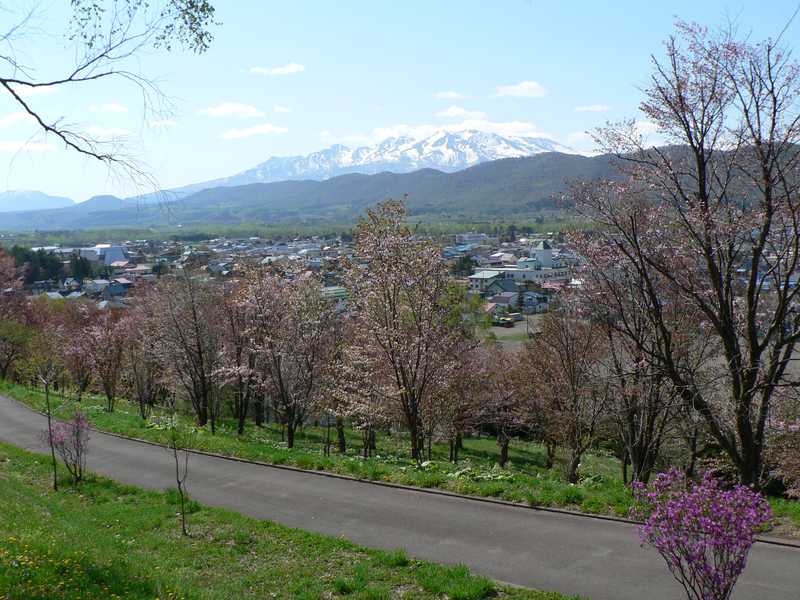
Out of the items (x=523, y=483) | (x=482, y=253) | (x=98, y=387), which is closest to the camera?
(x=523, y=483)

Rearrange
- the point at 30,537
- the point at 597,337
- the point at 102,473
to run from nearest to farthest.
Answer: the point at 30,537 → the point at 102,473 → the point at 597,337

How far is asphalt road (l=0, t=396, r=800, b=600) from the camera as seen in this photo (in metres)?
7.65

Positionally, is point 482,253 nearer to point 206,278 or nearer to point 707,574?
point 206,278

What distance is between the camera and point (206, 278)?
25.7 meters

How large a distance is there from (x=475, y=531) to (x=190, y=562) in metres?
4.21

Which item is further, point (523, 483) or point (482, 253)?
point (482, 253)

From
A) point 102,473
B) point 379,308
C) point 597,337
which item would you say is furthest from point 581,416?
point 102,473

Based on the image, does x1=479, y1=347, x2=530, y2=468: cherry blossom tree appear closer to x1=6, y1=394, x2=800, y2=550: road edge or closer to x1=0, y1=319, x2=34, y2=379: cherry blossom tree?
x1=6, y1=394, x2=800, y2=550: road edge

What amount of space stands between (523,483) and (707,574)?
22.7 feet

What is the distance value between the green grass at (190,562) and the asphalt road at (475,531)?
60cm

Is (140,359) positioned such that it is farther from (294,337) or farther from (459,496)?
(459,496)

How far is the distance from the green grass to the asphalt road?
0.60 metres

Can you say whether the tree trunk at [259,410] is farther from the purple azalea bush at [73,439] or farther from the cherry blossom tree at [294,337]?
the purple azalea bush at [73,439]

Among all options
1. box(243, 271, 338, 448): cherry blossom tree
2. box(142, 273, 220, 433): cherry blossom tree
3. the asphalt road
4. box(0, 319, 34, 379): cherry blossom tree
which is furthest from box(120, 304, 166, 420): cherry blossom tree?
the asphalt road
